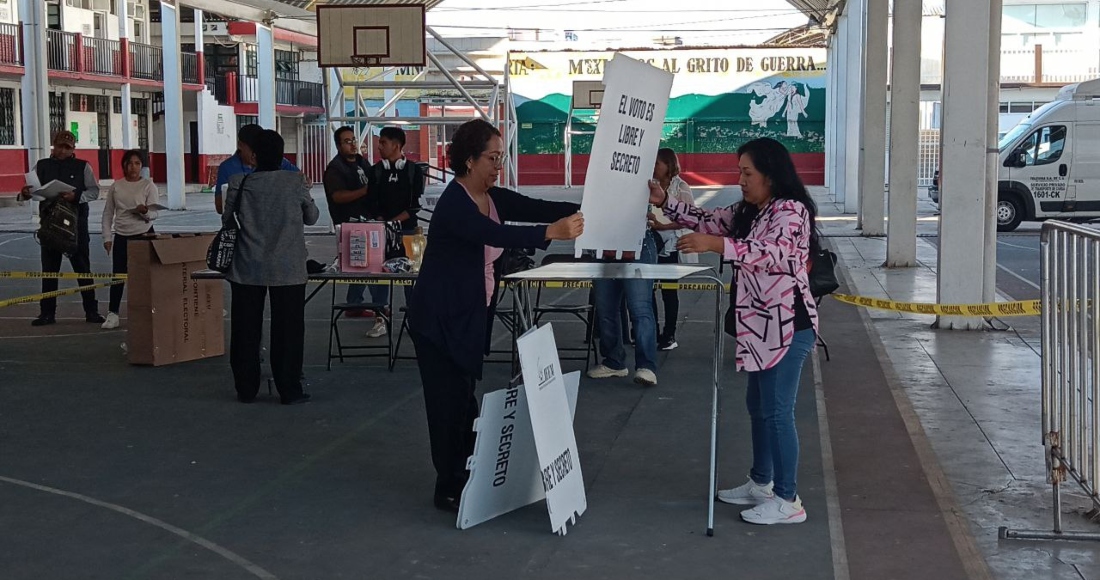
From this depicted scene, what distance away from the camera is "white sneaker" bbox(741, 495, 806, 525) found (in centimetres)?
557

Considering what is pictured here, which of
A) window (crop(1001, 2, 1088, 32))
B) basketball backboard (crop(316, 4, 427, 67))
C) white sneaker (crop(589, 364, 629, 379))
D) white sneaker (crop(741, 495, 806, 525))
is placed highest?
window (crop(1001, 2, 1088, 32))

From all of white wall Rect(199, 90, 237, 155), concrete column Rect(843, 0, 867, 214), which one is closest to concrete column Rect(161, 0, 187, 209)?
white wall Rect(199, 90, 237, 155)

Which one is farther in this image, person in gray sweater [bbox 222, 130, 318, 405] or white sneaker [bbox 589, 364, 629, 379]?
white sneaker [bbox 589, 364, 629, 379]

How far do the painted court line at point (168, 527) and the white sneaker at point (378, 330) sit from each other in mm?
4773

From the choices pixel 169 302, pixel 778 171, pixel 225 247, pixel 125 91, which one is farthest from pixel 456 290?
pixel 125 91

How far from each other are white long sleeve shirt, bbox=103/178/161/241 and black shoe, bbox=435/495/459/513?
6.10 metres

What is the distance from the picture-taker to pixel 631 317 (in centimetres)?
887

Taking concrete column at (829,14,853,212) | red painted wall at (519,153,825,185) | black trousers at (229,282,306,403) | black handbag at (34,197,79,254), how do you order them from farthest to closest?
1. red painted wall at (519,153,825,185)
2. concrete column at (829,14,853,212)
3. black handbag at (34,197,79,254)
4. black trousers at (229,282,306,403)

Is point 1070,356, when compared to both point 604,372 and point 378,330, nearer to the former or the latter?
point 604,372

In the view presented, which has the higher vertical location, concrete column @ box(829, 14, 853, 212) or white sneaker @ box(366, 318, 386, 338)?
concrete column @ box(829, 14, 853, 212)

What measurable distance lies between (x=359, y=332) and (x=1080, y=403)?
711cm

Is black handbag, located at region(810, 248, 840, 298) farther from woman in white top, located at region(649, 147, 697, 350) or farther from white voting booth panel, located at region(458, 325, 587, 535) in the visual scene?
white voting booth panel, located at region(458, 325, 587, 535)

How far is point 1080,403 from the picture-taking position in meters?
5.46

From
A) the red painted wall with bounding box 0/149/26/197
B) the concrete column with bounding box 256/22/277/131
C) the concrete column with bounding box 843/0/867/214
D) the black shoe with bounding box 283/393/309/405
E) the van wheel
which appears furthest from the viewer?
the red painted wall with bounding box 0/149/26/197
